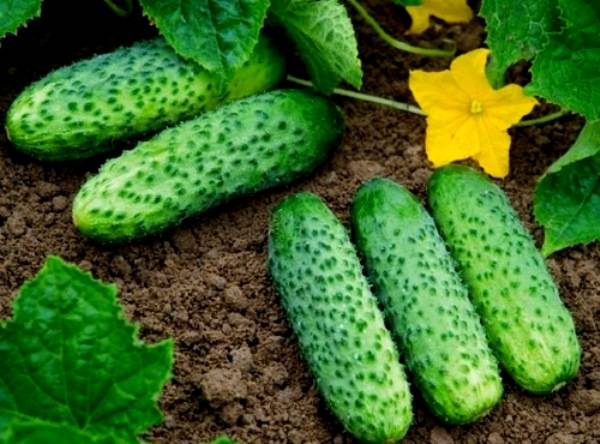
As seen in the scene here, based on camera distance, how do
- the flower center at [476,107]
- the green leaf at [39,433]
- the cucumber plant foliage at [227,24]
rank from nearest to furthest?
the green leaf at [39,433] → the cucumber plant foliage at [227,24] → the flower center at [476,107]

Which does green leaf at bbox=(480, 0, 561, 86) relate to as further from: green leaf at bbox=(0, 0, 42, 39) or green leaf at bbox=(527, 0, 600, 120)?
green leaf at bbox=(0, 0, 42, 39)

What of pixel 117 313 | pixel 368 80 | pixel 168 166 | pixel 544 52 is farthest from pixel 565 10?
pixel 117 313

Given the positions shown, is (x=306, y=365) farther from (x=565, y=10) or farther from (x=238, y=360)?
(x=565, y=10)

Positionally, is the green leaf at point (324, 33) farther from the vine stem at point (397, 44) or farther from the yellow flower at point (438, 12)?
the yellow flower at point (438, 12)

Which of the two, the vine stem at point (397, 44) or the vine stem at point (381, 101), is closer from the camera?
the vine stem at point (381, 101)

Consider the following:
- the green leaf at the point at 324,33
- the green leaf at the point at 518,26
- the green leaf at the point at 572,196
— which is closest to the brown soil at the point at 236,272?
the green leaf at the point at 572,196
